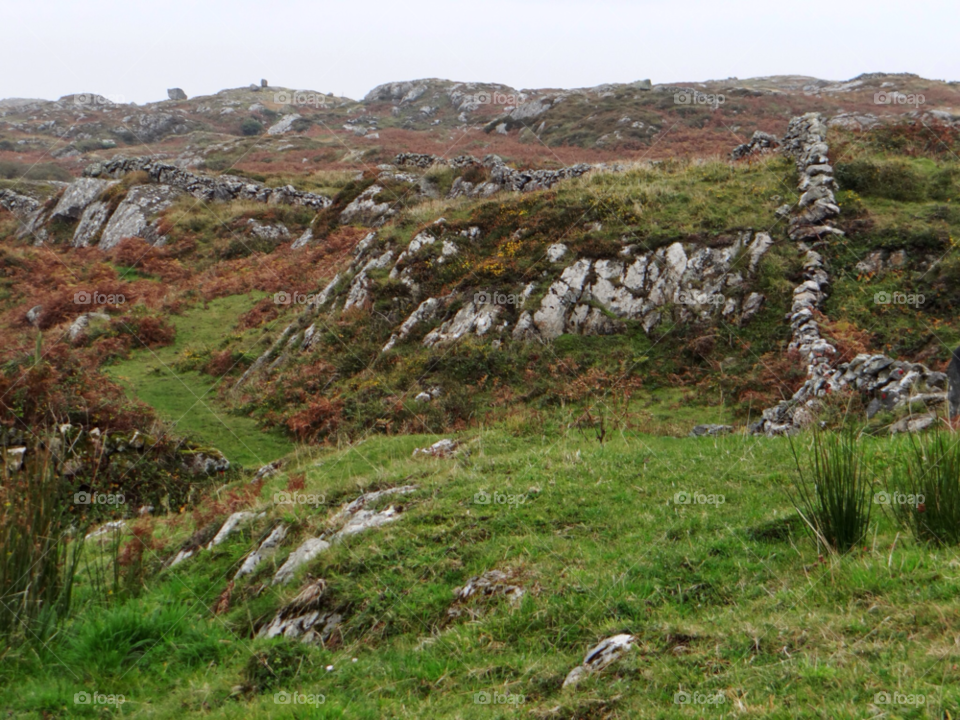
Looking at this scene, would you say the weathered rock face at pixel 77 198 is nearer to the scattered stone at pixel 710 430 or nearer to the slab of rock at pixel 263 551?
the slab of rock at pixel 263 551

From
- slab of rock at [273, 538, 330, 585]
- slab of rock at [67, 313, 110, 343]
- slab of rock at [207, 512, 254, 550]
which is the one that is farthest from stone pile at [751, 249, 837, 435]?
slab of rock at [67, 313, 110, 343]

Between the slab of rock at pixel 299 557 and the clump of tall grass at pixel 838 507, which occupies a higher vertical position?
the clump of tall grass at pixel 838 507

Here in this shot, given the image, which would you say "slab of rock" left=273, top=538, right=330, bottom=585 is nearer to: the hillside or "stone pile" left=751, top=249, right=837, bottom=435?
the hillside

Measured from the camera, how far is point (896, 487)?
6.58 meters

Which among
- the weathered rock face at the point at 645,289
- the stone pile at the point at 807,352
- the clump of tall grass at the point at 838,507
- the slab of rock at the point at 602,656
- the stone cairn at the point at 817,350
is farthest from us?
the weathered rock face at the point at 645,289

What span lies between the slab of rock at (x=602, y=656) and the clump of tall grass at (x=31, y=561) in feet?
17.7

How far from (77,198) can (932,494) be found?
4429 centimetres

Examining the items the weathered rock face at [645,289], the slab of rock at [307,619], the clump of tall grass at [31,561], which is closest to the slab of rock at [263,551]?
the slab of rock at [307,619]

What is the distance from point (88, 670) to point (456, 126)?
266 ft

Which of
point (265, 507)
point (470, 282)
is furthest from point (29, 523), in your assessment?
point (470, 282)

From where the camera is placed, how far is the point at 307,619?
7.37m

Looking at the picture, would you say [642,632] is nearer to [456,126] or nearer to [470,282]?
[470,282]

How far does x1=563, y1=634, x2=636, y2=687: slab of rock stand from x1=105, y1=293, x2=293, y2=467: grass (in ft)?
36.3

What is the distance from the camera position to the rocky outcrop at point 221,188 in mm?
38562
